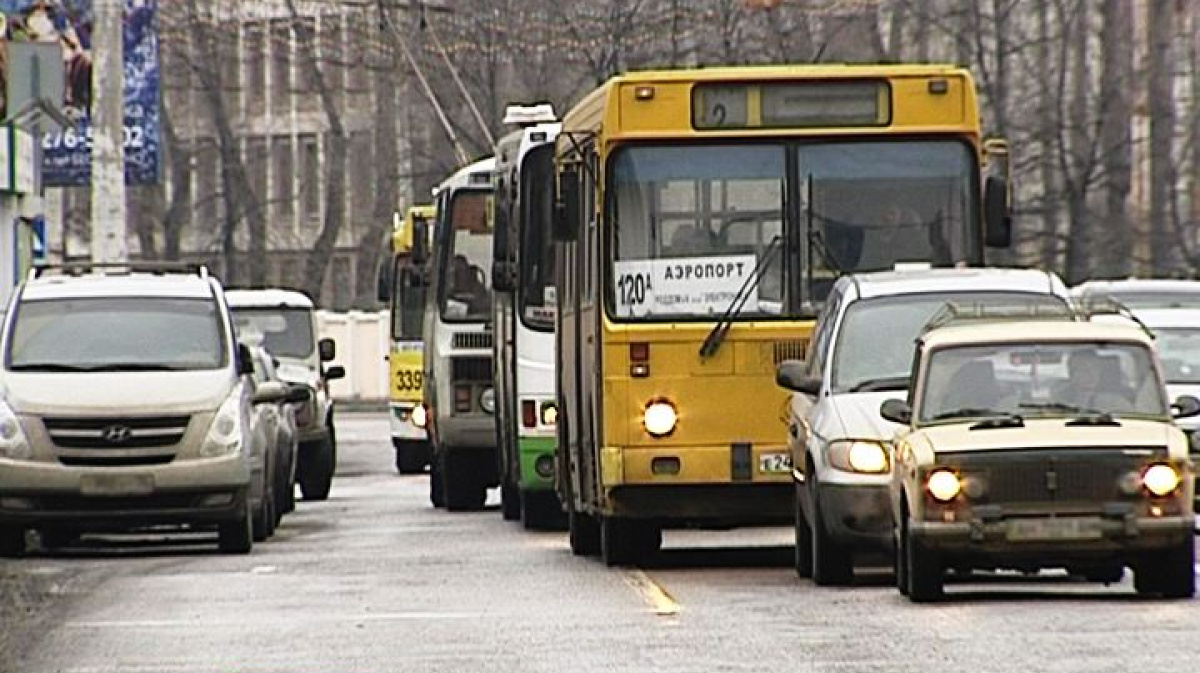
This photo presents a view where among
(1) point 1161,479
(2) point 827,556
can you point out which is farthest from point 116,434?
(1) point 1161,479

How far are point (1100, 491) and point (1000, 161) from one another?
4.72m

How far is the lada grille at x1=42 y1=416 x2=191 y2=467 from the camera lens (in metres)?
23.7

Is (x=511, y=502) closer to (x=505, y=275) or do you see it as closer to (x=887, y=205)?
(x=505, y=275)

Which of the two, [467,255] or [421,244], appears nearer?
[467,255]

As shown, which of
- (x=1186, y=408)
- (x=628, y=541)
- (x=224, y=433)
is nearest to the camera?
(x=1186, y=408)

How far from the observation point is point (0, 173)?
166ft

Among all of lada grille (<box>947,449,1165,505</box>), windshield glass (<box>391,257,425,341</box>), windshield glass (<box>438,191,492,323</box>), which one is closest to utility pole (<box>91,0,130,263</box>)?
windshield glass (<box>391,257,425,341</box>)

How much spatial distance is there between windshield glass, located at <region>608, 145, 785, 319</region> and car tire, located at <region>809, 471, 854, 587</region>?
216 centimetres

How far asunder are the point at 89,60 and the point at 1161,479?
111 feet

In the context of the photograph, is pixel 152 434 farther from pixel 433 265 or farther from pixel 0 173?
pixel 0 173

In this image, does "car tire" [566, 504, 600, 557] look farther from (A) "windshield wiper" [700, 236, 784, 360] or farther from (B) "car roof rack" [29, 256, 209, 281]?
(B) "car roof rack" [29, 256, 209, 281]

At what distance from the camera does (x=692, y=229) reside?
824 inches

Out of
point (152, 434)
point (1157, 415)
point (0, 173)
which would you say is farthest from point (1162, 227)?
point (1157, 415)

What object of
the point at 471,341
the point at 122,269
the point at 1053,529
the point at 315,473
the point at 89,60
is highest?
the point at 89,60
